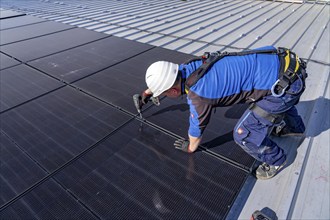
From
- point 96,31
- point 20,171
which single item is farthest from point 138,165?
point 96,31

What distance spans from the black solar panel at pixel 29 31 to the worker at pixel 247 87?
575cm

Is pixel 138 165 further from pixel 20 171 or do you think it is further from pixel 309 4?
pixel 309 4

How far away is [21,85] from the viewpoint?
3.92m

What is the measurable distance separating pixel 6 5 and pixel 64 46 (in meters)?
7.69

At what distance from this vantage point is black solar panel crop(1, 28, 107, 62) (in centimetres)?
508

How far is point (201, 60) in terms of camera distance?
238cm

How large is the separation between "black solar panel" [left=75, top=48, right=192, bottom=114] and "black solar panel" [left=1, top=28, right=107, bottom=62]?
6.20 feet

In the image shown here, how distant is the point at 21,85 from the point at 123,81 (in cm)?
187

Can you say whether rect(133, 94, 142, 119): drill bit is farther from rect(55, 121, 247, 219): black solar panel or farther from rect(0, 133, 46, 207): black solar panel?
rect(0, 133, 46, 207): black solar panel

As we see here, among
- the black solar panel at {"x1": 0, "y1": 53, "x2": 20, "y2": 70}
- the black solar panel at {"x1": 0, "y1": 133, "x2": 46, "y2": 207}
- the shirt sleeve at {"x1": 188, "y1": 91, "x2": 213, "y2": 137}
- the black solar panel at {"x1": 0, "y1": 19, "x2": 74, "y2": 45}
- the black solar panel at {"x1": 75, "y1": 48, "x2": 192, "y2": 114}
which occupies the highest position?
the shirt sleeve at {"x1": 188, "y1": 91, "x2": 213, "y2": 137}

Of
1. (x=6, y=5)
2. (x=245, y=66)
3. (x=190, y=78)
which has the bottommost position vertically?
(x=6, y=5)

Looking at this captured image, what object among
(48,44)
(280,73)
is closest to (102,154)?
(280,73)

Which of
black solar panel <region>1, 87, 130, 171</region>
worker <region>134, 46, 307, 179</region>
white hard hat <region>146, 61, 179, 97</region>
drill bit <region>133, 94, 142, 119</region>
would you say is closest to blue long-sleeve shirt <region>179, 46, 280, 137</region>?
worker <region>134, 46, 307, 179</region>

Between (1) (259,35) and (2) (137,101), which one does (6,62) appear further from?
(1) (259,35)
